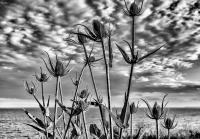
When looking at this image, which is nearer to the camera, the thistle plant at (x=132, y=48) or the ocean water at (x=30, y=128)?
the thistle plant at (x=132, y=48)

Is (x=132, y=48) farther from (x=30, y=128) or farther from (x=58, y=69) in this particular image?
(x=30, y=128)

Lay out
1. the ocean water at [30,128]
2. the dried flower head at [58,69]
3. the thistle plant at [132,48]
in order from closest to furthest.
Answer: the thistle plant at [132,48] → the dried flower head at [58,69] → the ocean water at [30,128]

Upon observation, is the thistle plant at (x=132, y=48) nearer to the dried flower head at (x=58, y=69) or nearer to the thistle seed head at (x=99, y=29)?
the thistle seed head at (x=99, y=29)

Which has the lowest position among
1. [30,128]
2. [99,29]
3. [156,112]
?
[30,128]

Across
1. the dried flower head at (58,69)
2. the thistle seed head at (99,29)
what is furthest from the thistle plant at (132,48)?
the dried flower head at (58,69)

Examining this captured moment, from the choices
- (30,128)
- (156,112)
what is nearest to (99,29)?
(156,112)

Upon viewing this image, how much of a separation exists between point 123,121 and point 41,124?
0.99 metres

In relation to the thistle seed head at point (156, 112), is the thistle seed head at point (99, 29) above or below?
above

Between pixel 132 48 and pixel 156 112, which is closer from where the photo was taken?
pixel 132 48

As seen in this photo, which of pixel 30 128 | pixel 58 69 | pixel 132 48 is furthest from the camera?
pixel 30 128

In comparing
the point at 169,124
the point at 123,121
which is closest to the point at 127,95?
the point at 123,121

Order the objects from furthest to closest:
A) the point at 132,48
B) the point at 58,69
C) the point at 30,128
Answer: the point at 30,128 < the point at 58,69 < the point at 132,48

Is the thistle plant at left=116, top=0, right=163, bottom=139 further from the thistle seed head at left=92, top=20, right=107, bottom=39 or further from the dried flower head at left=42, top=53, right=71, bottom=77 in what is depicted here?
the dried flower head at left=42, top=53, right=71, bottom=77

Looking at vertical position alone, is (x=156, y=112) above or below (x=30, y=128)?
above
